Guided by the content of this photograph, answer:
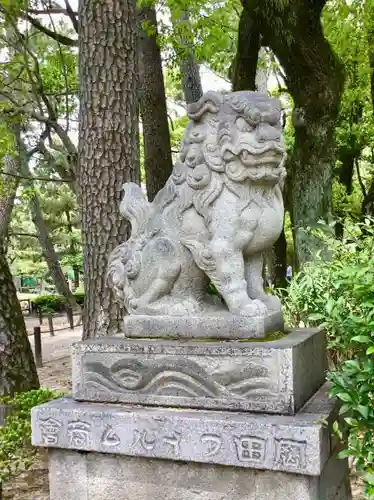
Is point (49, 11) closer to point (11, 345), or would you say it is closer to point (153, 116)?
point (153, 116)

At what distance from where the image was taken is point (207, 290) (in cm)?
347

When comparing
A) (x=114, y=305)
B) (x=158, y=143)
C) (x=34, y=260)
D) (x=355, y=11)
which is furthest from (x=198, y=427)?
(x=34, y=260)

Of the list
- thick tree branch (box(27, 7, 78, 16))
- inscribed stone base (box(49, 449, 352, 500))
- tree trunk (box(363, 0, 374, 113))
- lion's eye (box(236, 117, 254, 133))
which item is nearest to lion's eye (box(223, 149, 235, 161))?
lion's eye (box(236, 117, 254, 133))

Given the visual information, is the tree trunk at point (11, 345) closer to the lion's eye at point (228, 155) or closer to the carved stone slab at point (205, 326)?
the carved stone slab at point (205, 326)

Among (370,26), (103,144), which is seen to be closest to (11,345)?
(103,144)

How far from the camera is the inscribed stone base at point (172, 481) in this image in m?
2.84

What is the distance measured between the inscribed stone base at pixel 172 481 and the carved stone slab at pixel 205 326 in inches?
27.3

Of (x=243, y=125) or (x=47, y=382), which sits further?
(x=47, y=382)

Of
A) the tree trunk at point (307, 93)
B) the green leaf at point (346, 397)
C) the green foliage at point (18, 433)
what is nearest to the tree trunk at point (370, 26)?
the tree trunk at point (307, 93)

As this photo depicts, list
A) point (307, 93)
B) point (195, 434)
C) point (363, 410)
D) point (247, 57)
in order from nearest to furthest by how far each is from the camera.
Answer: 1. point (363, 410)
2. point (195, 434)
3. point (307, 93)
4. point (247, 57)

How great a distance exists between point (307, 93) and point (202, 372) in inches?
209

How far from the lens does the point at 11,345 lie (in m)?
5.98

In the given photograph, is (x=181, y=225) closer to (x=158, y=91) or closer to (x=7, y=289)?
(x=7, y=289)

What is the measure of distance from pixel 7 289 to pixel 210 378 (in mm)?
3557
